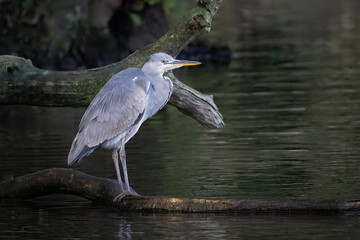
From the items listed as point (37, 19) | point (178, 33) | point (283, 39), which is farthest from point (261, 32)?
point (178, 33)

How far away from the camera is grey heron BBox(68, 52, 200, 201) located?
9328 mm

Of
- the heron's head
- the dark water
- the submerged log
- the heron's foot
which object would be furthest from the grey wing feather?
the dark water

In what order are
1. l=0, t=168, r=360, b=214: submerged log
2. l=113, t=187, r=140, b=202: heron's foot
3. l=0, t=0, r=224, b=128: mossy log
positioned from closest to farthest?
l=0, t=168, r=360, b=214: submerged log, l=113, t=187, r=140, b=202: heron's foot, l=0, t=0, r=224, b=128: mossy log

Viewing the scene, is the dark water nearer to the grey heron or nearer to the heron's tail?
the heron's tail

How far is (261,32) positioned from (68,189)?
23.0 metres

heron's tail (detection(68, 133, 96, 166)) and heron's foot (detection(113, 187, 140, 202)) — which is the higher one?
heron's tail (detection(68, 133, 96, 166))

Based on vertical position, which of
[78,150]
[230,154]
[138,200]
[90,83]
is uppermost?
[90,83]

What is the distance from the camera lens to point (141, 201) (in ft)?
29.3

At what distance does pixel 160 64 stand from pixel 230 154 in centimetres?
279

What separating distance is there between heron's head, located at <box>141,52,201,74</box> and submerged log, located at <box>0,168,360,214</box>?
1.14m

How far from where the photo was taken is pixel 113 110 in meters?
9.41

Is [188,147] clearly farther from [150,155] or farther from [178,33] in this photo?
[178,33]

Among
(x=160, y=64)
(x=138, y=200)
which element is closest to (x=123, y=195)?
(x=138, y=200)

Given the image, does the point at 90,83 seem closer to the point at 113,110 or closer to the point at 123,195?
the point at 113,110
